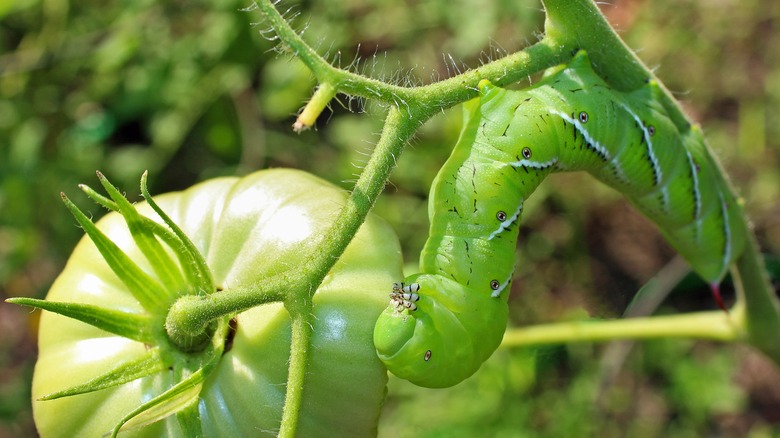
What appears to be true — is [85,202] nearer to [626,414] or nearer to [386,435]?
[386,435]

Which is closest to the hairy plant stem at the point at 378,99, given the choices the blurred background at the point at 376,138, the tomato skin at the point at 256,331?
the tomato skin at the point at 256,331

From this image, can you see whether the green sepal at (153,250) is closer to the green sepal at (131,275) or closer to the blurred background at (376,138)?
the green sepal at (131,275)

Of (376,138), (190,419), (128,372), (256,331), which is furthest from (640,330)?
(376,138)

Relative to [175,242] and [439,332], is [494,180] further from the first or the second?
[175,242]

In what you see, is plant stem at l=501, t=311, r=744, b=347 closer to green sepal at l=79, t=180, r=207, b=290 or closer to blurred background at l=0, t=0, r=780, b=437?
blurred background at l=0, t=0, r=780, b=437

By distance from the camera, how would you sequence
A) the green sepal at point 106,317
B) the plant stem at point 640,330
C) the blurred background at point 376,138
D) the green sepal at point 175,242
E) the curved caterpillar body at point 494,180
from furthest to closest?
the blurred background at point 376,138 < the plant stem at point 640,330 < the curved caterpillar body at point 494,180 < the green sepal at point 175,242 < the green sepal at point 106,317

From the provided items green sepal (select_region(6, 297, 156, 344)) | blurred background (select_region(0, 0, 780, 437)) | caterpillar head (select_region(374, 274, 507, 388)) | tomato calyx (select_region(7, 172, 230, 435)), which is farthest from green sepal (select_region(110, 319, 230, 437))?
blurred background (select_region(0, 0, 780, 437))
